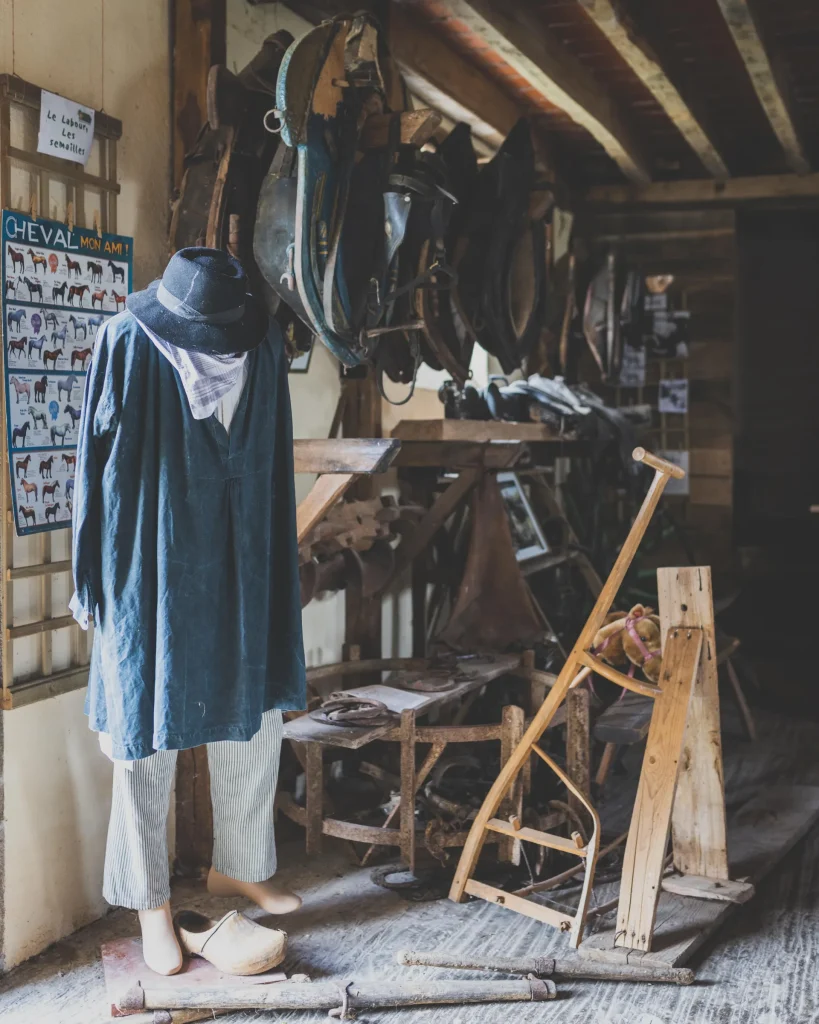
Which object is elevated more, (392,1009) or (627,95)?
(627,95)

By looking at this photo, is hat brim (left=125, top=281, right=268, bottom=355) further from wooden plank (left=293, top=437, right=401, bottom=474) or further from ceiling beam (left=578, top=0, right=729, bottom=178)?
ceiling beam (left=578, top=0, right=729, bottom=178)

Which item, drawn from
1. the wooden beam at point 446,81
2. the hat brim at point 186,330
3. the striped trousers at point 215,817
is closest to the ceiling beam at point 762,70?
the wooden beam at point 446,81

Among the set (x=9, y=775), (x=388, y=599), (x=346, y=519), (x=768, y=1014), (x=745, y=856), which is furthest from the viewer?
(x=388, y=599)

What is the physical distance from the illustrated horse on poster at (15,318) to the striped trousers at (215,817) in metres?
1.07

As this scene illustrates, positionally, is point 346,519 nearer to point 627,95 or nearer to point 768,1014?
point 768,1014

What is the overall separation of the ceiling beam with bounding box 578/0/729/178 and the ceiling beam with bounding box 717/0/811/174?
0.33m

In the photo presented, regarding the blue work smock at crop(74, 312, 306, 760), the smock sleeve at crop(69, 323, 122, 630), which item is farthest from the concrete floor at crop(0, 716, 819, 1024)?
the smock sleeve at crop(69, 323, 122, 630)

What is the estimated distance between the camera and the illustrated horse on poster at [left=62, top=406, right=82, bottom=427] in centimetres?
280

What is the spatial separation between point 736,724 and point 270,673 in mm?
3169

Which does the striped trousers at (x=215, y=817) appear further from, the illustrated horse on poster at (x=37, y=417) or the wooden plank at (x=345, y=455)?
the illustrated horse on poster at (x=37, y=417)

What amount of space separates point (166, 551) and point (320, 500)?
0.62m

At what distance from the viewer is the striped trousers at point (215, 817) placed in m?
2.56

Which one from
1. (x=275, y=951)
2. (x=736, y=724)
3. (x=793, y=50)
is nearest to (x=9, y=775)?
(x=275, y=951)

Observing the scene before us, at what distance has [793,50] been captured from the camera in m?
4.71
